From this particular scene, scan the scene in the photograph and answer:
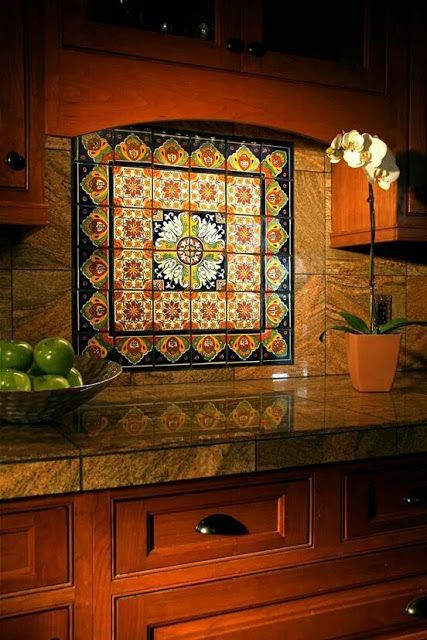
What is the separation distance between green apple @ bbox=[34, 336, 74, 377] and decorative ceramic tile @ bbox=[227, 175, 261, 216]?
2.67 ft

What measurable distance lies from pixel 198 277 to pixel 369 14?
2.79ft

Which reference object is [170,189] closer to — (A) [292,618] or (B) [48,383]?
(B) [48,383]

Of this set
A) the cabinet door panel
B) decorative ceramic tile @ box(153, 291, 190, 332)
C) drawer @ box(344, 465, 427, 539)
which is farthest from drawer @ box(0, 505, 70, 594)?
decorative ceramic tile @ box(153, 291, 190, 332)

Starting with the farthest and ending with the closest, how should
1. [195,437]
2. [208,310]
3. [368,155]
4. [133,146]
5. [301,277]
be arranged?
[301,277] < [208,310] < [133,146] < [368,155] < [195,437]

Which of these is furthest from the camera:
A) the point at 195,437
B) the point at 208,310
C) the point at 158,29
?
the point at 208,310

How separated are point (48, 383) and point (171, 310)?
677mm

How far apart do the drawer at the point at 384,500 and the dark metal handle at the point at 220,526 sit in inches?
9.4

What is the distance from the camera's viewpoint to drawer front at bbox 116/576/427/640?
1200 millimetres

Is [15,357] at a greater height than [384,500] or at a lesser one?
greater

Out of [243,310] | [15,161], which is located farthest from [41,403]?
[243,310]

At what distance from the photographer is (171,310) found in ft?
6.27

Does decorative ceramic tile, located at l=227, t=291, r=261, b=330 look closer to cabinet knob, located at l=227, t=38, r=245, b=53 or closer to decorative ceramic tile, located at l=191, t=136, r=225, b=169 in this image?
decorative ceramic tile, located at l=191, t=136, r=225, b=169

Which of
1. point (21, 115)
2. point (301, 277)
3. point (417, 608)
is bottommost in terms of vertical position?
point (417, 608)

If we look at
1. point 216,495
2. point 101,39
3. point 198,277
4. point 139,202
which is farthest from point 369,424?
point 101,39
